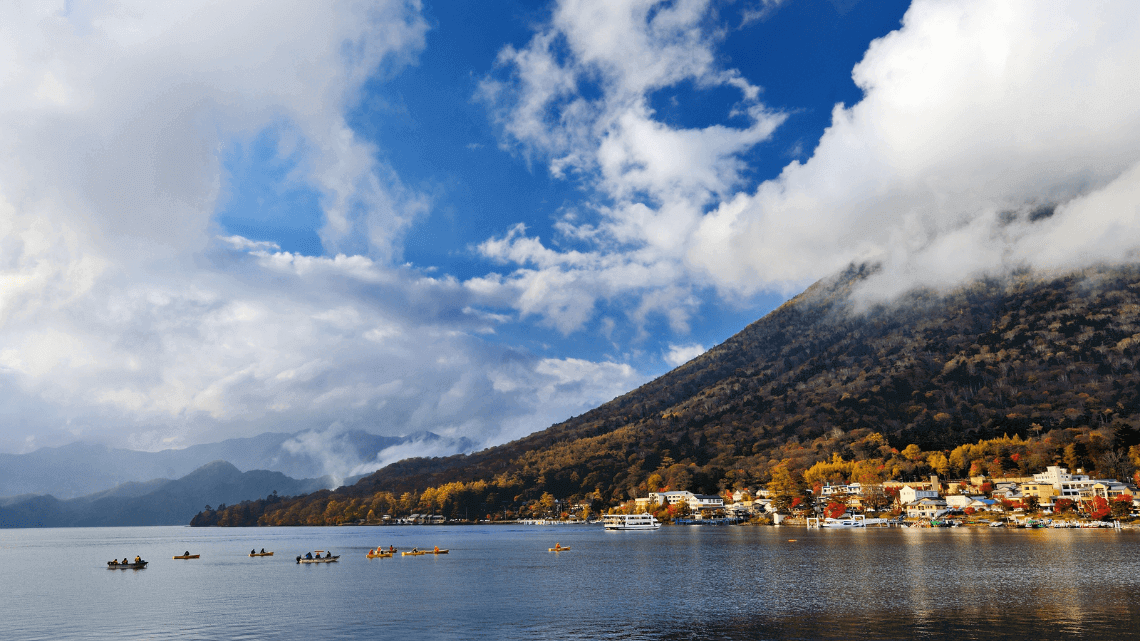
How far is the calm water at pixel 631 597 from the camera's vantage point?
164ft

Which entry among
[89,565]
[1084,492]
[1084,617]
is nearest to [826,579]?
[1084,617]

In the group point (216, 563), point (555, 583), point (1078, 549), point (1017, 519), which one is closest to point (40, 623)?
point (555, 583)

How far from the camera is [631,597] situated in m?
66.8

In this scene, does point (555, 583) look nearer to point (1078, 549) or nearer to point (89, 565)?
point (1078, 549)

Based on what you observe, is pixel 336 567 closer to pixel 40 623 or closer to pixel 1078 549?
pixel 40 623

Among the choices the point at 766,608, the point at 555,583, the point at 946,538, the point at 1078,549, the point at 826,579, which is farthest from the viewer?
the point at 946,538

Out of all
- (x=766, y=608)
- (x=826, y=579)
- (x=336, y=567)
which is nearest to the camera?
(x=766, y=608)

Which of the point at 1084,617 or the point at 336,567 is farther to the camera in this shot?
the point at 336,567

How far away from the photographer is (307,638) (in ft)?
164

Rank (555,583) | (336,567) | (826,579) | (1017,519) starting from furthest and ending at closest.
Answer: (1017,519) → (336,567) → (555,583) → (826,579)

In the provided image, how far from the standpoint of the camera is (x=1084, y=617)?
49688 millimetres

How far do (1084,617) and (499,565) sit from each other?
77535 mm

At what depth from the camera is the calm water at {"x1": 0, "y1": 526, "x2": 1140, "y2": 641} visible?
1970 inches

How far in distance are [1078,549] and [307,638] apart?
10786 centimetres
